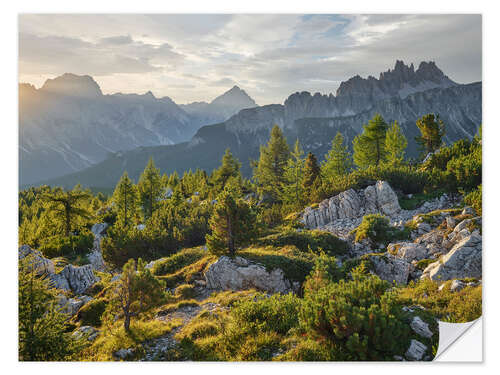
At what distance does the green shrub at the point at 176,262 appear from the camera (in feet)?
46.1

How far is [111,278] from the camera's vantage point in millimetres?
14445

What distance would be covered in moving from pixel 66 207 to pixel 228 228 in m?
15.7

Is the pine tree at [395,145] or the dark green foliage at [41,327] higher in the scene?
the pine tree at [395,145]

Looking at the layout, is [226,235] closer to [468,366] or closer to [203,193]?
[468,366]

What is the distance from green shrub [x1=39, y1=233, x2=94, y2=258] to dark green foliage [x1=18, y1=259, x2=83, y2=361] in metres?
12.0

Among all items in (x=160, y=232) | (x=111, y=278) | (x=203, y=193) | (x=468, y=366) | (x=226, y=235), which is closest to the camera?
(x=468, y=366)

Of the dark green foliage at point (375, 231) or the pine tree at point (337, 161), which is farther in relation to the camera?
the pine tree at point (337, 161)

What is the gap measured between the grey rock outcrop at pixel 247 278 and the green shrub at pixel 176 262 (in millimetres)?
2918

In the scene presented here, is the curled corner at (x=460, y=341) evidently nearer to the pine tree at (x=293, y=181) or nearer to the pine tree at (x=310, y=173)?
the pine tree at (x=310, y=173)

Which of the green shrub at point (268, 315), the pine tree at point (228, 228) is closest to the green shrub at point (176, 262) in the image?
the pine tree at point (228, 228)

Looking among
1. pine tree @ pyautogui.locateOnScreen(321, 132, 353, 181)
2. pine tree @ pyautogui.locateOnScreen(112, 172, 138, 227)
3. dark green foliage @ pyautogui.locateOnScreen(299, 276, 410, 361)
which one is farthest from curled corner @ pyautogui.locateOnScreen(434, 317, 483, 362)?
pine tree @ pyautogui.locateOnScreen(321, 132, 353, 181)

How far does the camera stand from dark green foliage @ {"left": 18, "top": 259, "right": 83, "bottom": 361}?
6.69 meters
